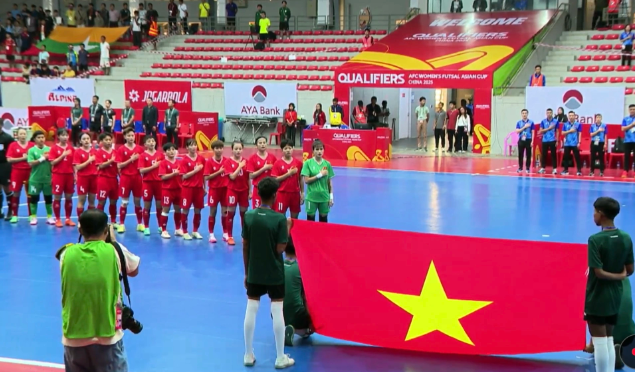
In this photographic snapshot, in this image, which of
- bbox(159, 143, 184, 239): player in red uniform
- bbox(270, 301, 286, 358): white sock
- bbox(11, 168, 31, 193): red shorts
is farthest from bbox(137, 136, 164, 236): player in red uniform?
bbox(270, 301, 286, 358): white sock

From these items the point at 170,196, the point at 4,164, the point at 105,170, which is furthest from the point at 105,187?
the point at 4,164

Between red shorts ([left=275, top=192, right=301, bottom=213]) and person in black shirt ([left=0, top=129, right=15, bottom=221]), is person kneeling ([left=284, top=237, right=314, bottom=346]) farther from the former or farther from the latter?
person in black shirt ([left=0, top=129, right=15, bottom=221])

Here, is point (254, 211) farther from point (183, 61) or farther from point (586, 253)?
point (183, 61)

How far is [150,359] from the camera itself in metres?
7.14

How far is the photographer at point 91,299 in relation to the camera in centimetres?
489

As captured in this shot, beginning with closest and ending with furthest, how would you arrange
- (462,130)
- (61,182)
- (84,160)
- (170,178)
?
1. (170,178)
2. (84,160)
3. (61,182)
4. (462,130)

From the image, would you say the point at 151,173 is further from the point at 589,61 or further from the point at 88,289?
the point at 589,61

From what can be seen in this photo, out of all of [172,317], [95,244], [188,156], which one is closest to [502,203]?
[188,156]

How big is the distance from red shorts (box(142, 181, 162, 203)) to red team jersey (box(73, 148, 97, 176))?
96 centimetres

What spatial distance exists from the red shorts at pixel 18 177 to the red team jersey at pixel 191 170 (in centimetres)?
356

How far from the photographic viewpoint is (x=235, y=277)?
10234mm

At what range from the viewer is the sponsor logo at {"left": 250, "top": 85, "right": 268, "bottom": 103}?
93.2 feet

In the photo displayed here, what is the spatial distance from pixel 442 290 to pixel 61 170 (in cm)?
847

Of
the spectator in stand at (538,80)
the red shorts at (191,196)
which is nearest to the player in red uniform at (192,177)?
the red shorts at (191,196)
